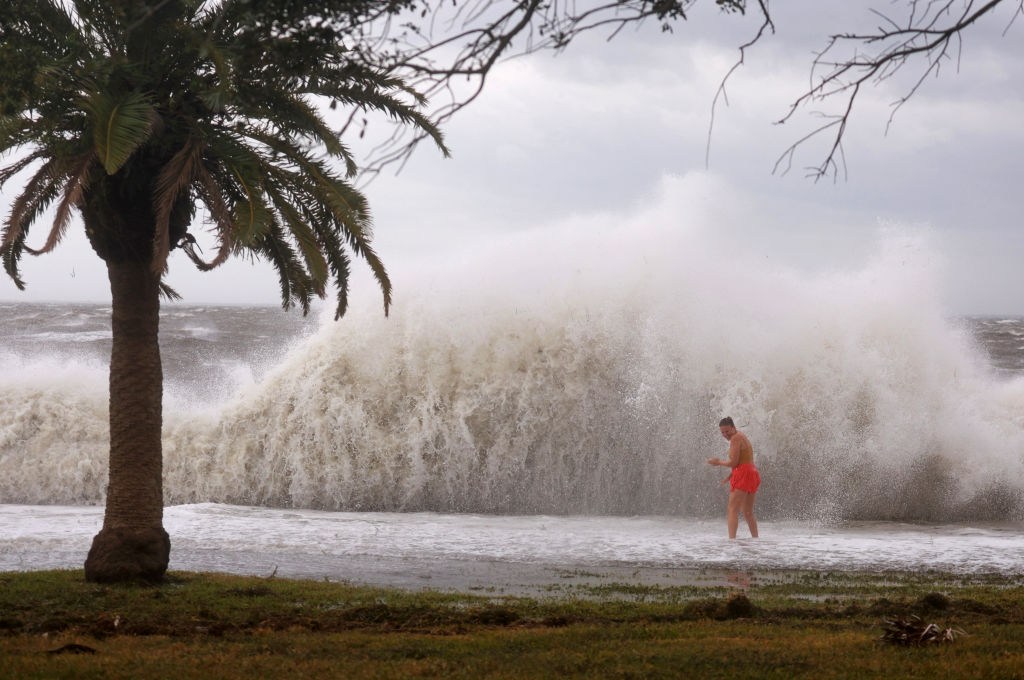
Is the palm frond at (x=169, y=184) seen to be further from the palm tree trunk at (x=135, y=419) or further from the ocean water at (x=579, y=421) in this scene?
the ocean water at (x=579, y=421)

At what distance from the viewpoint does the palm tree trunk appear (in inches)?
373

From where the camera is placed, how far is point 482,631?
7.00 m

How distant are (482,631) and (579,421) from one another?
11682 millimetres

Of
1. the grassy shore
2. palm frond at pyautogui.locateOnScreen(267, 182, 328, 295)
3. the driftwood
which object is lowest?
the grassy shore

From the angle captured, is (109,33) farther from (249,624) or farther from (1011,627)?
(1011,627)

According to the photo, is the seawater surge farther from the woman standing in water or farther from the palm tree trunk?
the palm tree trunk

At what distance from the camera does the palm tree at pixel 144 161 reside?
8.63m

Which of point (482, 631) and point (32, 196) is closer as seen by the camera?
point (482, 631)

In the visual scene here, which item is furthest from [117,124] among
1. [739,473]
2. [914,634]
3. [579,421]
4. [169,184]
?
[579,421]

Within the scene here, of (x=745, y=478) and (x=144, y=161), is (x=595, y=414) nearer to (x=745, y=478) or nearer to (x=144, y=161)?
(x=745, y=478)

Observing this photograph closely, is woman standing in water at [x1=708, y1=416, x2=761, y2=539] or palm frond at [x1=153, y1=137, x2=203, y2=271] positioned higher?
palm frond at [x1=153, y1=137, x2=203, y2=271]

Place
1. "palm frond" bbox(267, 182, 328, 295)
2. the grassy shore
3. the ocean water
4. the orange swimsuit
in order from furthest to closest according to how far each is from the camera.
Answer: the ocean water
the orange swimsuit
"palm frond" bbox(267, 182, 328, 295)
the grassy shore

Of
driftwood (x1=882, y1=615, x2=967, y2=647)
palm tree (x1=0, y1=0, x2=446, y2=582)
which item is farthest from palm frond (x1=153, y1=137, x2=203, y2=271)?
driftwood (x1=882, y1=615, x2=967, y2=647)

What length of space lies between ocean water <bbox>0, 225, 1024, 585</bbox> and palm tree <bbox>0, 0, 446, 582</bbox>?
5.55 meters
